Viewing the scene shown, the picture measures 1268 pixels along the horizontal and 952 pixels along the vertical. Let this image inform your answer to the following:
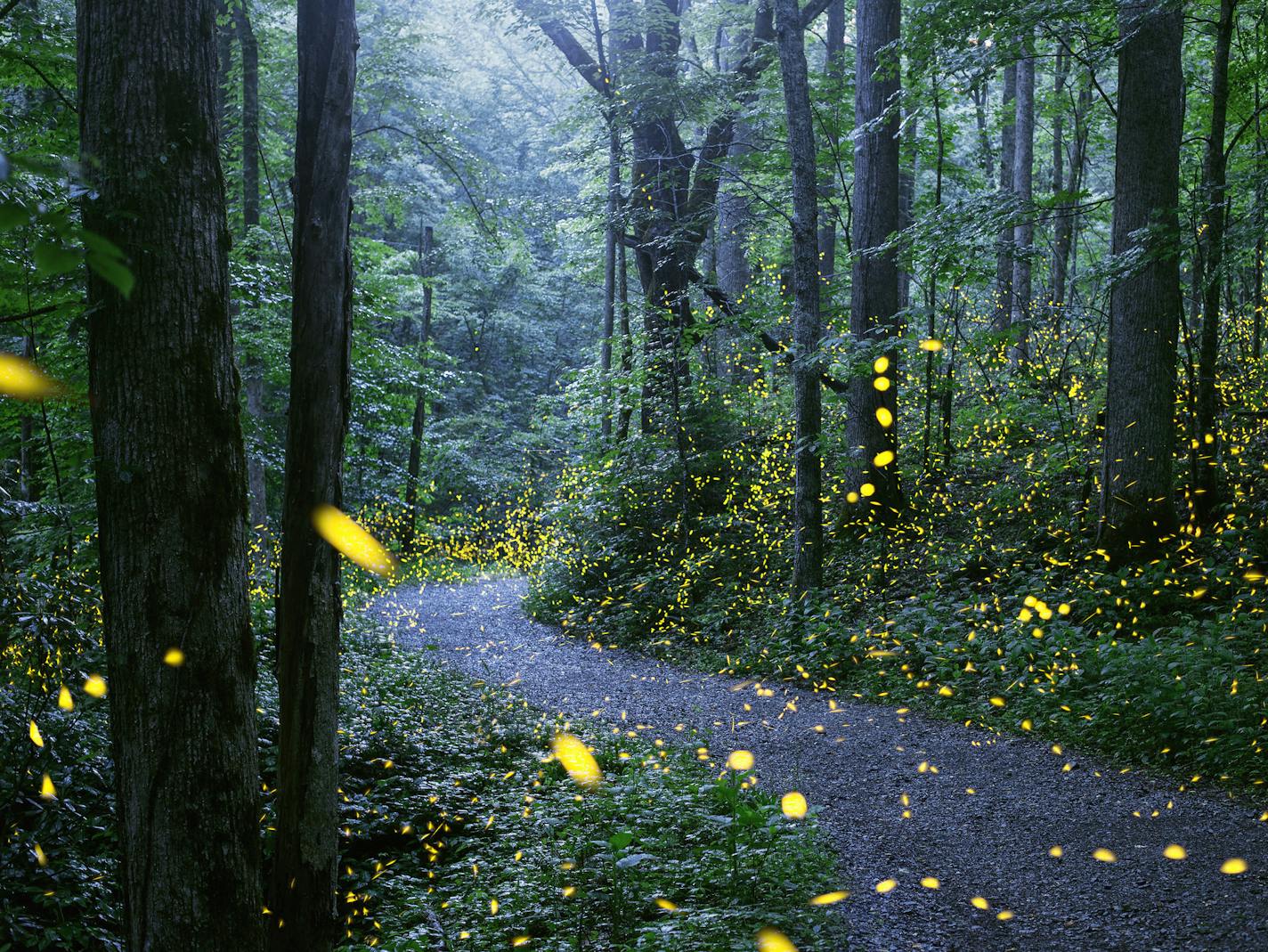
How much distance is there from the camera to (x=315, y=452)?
4.22m

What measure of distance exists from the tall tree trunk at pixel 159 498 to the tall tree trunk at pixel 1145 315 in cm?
816

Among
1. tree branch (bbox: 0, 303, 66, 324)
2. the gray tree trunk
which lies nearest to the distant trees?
the gray tree trunk

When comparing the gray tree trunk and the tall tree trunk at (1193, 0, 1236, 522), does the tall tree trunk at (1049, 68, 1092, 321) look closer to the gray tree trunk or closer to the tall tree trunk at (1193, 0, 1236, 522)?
the tall tree trunk at (1193, 0, 1236, 522)

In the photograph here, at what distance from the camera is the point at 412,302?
28312 millimetres

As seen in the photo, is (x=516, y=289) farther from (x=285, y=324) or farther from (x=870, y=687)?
(x=870, y=687)

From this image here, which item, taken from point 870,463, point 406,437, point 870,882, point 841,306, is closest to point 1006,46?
point 870,463

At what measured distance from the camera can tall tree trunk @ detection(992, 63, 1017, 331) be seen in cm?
1225

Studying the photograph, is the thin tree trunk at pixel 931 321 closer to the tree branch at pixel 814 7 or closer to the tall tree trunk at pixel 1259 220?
the tree branch at pixel 814 7

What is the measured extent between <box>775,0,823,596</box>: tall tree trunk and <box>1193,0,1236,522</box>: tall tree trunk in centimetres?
361

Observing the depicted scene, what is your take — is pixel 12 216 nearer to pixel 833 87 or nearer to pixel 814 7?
pixel 814 7

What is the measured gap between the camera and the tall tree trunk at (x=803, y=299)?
31.2ft

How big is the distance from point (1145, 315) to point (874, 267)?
3.63m

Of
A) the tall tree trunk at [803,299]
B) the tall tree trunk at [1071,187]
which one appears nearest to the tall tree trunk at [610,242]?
the tall tree trunk at [803,299]

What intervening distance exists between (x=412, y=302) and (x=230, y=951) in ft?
88.2
